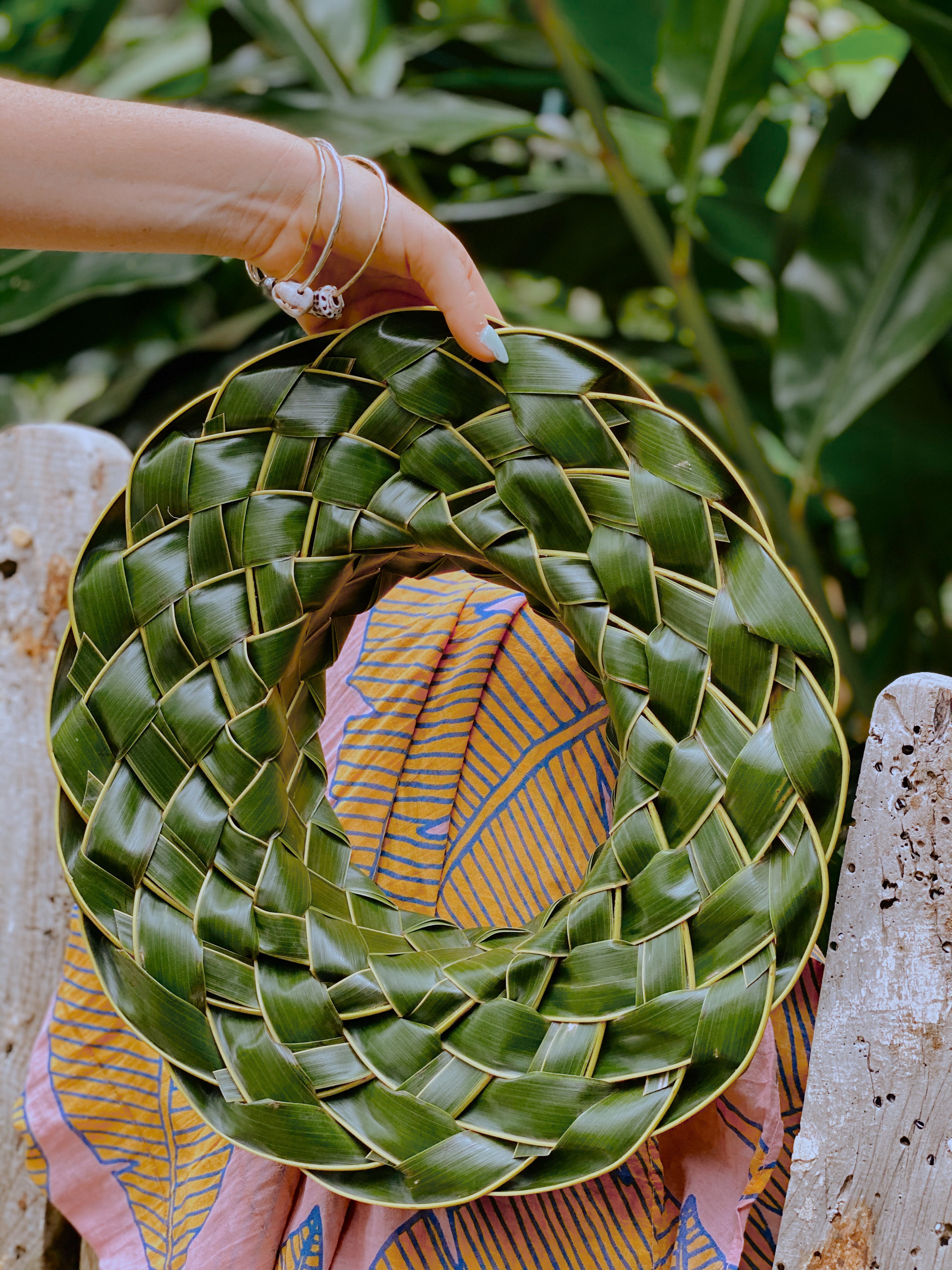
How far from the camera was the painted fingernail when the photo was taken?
0.39 metres

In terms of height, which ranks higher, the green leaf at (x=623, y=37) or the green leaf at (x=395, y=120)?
the green leaf at (x=623, y=37)

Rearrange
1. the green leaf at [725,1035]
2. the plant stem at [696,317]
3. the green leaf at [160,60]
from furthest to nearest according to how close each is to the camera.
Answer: the green leaf at [160,60] < the plant stem at [696,317] < the green leaf at [725,1035]

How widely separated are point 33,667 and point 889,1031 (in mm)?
530

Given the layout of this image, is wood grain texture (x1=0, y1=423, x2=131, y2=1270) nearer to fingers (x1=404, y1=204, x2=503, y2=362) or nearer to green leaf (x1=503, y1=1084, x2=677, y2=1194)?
fingers (x1=404, y1=204, x2=503, y2=362)

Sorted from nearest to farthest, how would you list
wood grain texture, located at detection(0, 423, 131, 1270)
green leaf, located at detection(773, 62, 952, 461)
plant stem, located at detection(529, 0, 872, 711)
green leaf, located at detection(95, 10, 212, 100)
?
wood grain texture, located at detection(0, 423, 131, 1270) → green leaf, located at detection(773, 62, 952, 461) → plant stem, located at detection(529, 0, 872, 711) → green leaf, located at detection(95, 10, 212, 100)

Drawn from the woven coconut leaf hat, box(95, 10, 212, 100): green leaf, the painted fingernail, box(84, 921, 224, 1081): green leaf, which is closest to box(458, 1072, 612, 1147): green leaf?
the woven coconut leaf hat

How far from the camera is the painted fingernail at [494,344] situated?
0.39m

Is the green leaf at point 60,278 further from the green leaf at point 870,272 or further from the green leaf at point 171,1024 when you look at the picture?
the green leaf at point 171,1024

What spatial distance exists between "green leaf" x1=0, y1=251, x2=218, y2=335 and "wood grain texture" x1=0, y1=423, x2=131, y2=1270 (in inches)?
11.2

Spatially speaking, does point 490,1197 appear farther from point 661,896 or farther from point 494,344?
point 494,344

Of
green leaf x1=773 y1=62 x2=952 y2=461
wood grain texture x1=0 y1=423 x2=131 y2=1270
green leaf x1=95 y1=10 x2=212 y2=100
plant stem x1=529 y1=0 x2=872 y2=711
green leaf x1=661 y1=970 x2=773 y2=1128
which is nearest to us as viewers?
green leaf x1=661 y1=970 x2=773 y2=1128

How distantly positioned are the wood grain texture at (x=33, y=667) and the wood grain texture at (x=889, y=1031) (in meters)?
0.47

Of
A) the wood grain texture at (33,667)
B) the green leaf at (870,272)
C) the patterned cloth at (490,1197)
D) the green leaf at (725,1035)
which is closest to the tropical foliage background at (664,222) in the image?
the green leaf at (870,272)

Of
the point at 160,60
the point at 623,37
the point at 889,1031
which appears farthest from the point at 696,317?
the point at 160,60
